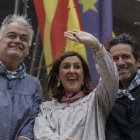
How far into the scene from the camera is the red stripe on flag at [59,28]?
4.28m

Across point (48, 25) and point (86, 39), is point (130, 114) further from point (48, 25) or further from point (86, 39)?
point (48, 25)

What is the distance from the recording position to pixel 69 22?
4.37 meters

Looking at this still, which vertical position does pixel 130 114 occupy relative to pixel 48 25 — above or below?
below

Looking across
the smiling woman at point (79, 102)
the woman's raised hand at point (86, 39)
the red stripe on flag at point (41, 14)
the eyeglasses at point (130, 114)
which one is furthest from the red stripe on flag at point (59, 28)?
the eyeglasses at point (130, 114)

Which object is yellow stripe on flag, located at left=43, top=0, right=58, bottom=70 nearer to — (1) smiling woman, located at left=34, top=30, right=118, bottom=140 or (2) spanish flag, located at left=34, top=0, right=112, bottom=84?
(2) spanish flag, located at left=34, top=0, right=112, bottom=84

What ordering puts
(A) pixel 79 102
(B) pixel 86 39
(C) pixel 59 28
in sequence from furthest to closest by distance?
(C) pixel 59 28, (A) pixel 79 102, (B) pixel 86 39

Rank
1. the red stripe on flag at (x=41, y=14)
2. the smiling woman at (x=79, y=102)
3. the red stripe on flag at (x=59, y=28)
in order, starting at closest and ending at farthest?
the smiling woman at (x=79, y=102), the red stripe on flag at (x=59, y=28), the red stripe on flag at (x=41, y=14)

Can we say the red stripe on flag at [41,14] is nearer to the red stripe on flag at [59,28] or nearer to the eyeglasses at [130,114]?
the red stripe on flag at [59,28]

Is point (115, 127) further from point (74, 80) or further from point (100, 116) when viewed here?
point (74, 80)

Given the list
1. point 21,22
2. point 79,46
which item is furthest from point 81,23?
point 21,22

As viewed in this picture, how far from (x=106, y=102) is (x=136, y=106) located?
0.20 m

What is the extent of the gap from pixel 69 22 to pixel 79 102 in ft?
4.69

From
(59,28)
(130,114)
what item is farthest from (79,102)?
(59,28)

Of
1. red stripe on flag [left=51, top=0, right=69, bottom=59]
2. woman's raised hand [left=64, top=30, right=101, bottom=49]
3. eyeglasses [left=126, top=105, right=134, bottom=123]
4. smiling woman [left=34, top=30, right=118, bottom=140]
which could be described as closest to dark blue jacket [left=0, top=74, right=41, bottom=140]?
smiling woman [left=34, top=30, right=118, bottom=140]
